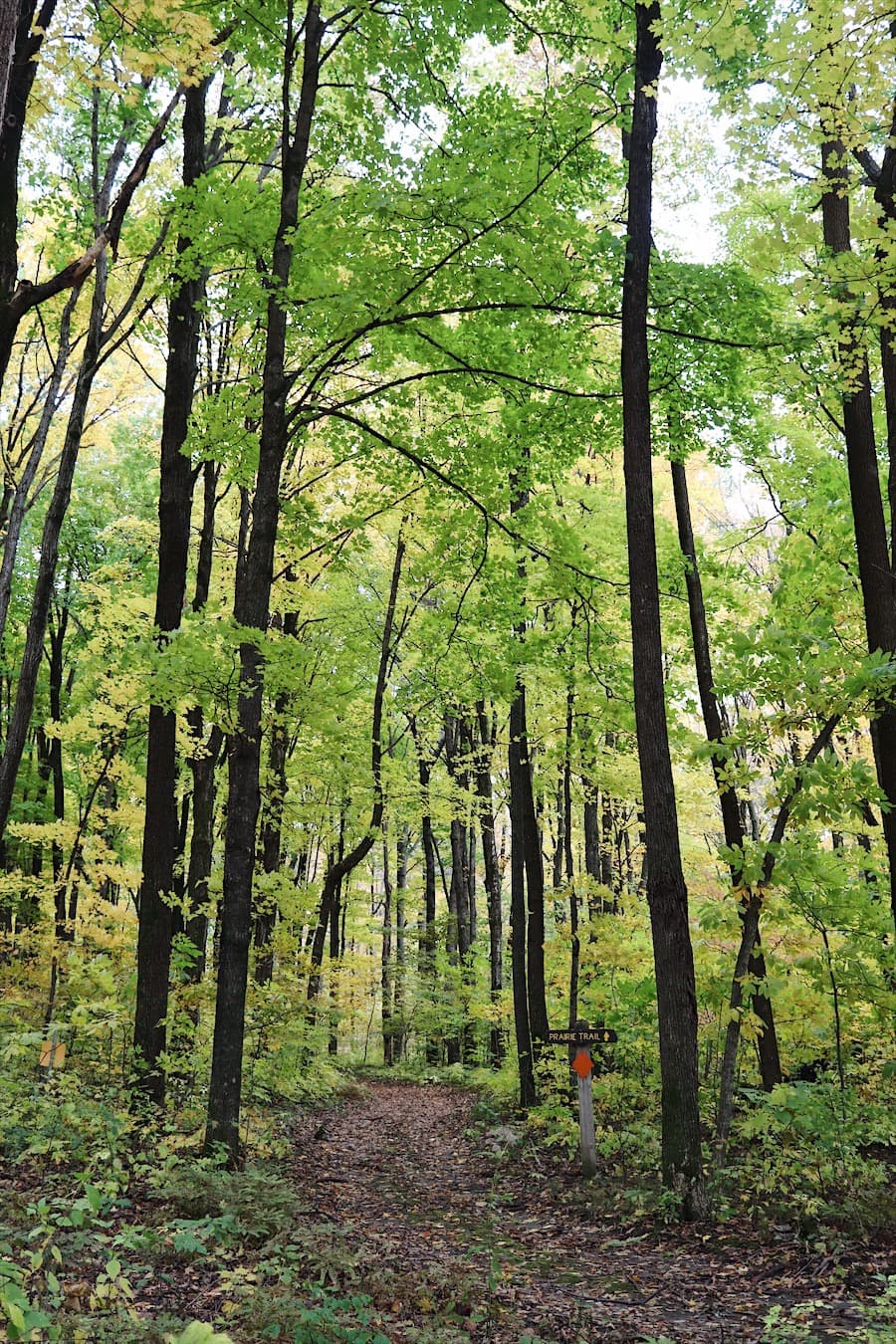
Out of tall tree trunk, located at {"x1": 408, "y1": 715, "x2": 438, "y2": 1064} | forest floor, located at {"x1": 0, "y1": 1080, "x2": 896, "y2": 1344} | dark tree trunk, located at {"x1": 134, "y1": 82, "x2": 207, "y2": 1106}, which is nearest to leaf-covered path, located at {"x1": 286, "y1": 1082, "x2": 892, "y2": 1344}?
forest floor, located at {"x1": 0, "y1": 1080, "x2": 896, "y2": 1344}

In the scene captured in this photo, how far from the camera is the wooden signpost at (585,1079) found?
8.56m

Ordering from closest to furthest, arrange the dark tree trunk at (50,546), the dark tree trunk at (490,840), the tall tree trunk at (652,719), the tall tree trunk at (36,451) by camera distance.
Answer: the tall tree trunk at (652,719), the dark tree trunk at (50,546), the tall tree trunk at (36,451), the dark tree trunk at (490,840)

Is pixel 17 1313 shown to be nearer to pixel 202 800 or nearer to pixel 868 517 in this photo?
pixel 868 517

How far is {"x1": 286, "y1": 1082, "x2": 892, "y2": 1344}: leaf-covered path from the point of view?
15.1 ft

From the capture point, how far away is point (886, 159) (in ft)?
25.2

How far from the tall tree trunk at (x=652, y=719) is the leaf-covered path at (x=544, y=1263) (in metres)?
0.79

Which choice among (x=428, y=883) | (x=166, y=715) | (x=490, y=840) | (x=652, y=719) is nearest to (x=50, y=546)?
(x=166, y=715)

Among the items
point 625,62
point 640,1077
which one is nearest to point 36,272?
point 625,62

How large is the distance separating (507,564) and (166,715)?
410 cm

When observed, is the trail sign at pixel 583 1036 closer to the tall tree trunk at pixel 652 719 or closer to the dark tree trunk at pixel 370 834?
the tall tree trunk at pixel 652 719

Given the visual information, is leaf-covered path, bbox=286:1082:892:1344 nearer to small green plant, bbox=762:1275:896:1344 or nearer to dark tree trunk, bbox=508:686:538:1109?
small green plant, bbox=762:1275:896:1344

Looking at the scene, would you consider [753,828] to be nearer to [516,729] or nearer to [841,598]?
[516,729]

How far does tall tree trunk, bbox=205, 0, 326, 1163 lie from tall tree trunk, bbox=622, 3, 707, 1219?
9.86ft

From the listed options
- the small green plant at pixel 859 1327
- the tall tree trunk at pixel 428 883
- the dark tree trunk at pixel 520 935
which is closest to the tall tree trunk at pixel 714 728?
the dark tree trunk at pixel 520 935
